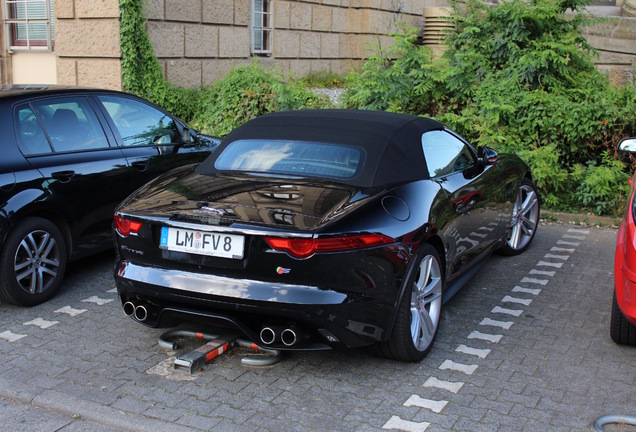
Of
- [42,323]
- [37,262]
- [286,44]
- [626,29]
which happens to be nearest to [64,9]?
[286,44]

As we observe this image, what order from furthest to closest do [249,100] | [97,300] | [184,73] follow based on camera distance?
[184,73]
[249,100]
[97,300]

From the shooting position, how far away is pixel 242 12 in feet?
47.2

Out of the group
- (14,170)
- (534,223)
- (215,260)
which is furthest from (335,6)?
(215,260)

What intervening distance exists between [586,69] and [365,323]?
8.12 meters

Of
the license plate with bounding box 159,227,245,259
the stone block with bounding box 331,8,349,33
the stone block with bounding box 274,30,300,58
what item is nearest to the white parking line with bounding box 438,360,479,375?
the license plate with bounding box 159,227,245,259

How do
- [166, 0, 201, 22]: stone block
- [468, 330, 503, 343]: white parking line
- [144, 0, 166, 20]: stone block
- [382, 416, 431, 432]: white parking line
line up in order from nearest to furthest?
[382, 416, 431, 432]: white parking line, [468, 330, 503, 343]: white parking line, [144, 0, 166, 20]: stone block, [166, 0, 201, 22]: stone block

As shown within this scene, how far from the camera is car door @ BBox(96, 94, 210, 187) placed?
22.1 feet

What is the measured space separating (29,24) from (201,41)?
3208mm

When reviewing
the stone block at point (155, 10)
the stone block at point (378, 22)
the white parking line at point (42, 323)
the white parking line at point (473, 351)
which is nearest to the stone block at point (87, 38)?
the stone block at point (155, 10)

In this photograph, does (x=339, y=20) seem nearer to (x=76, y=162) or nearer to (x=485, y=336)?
(x=76, y=162)

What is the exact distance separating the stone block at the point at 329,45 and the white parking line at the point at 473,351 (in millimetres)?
13392

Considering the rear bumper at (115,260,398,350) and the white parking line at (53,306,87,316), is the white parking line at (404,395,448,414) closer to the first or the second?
the rear bumper at (115,260,398,350)

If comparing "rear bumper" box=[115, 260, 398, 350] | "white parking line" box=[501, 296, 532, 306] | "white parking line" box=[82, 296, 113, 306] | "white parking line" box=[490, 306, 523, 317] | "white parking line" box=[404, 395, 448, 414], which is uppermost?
"rear bumper" box=[115, 260, 398, 350]

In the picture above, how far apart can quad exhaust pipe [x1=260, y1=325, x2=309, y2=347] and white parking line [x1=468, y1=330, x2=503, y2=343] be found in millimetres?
1536
